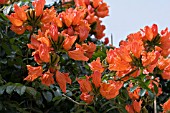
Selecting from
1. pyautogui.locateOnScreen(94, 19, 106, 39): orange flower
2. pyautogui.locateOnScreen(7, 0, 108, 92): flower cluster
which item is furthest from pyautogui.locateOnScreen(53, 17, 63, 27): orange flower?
pyautogui.locateOnScreen(94, 19, 106, 39): orange flower

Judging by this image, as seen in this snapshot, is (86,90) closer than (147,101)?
Yes

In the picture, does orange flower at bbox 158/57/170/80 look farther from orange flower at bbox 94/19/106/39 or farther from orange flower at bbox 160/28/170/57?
orange flower at bbox 94/19/106/39

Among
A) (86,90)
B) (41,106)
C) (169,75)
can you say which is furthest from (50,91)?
(169,75)

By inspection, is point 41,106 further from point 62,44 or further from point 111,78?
point 62,44

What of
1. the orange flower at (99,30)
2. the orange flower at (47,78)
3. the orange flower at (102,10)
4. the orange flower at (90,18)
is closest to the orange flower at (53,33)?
the orange flower at (47,78)

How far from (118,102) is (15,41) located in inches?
19.6

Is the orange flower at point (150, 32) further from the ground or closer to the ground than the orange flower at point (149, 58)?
further from the ground

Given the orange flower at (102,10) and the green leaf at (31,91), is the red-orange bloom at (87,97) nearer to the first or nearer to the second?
the green leaf at (31,91)

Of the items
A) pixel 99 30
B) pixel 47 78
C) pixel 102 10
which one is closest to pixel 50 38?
pixel 47 78

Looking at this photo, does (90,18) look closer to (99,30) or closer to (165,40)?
(99,30)

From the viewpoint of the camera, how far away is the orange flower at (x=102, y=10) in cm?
237

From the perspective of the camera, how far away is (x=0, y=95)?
5.24 ft

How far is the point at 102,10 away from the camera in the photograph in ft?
7.86

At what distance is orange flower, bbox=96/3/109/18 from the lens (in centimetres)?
237
